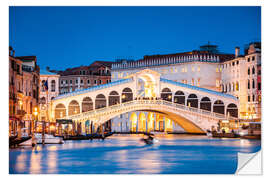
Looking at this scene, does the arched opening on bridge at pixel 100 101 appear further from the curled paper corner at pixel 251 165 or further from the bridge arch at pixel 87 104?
the curled paper corner at pixel 251 165

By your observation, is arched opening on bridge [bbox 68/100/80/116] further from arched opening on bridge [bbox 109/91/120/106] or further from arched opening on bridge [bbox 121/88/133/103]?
arched opening on bridge [bbox 121/88/133/103]

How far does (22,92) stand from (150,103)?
5212 mm

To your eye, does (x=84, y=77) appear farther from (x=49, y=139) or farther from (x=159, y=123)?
(x=49, y=139)

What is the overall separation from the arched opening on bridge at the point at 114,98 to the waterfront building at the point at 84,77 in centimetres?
679

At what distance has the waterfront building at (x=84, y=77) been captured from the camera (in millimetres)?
27844

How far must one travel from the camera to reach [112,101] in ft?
68.5

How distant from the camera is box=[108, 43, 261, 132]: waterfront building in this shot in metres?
21.1

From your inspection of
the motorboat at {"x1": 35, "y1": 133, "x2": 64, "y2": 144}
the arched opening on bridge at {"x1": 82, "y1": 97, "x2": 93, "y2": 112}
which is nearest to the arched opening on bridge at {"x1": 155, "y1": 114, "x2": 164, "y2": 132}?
the arched opening on bridge at {"x1": 82, "y1": 97, "x2": 93, "y2": 112}

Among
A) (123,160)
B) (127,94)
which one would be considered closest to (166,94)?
(127,94)

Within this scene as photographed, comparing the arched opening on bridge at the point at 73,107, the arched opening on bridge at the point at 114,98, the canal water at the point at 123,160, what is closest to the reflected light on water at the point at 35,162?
the canal water at the point at 123,160

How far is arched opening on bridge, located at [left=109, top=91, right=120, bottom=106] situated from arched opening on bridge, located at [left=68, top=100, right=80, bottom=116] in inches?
48.2

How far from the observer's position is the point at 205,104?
21469 mm
